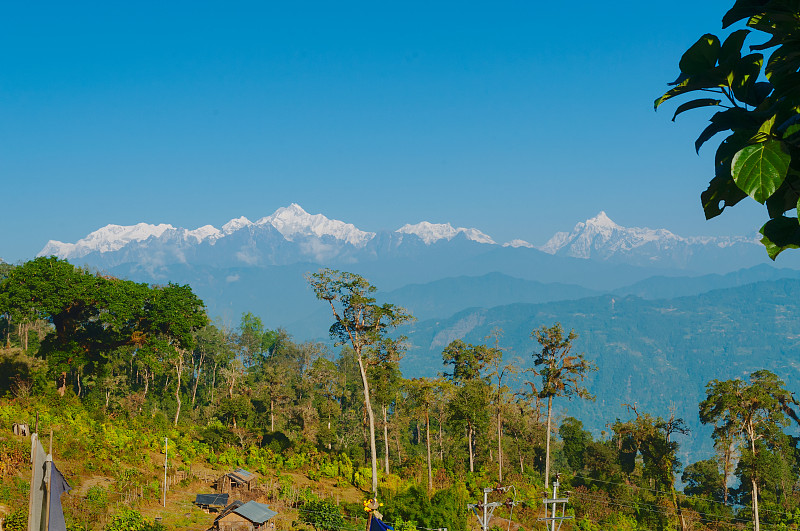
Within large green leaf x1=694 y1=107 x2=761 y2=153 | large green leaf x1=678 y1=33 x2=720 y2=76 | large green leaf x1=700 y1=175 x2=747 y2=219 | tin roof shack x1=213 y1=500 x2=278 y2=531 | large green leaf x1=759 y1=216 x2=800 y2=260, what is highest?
large green leaf x1=678 y1=33 x2=720 y2=76

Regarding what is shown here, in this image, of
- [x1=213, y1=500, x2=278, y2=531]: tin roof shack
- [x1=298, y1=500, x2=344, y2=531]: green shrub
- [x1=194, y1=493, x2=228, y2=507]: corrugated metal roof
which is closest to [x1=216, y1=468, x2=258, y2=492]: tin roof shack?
[x1=194, y1=493, x2=228, y2=507]: corrugated metal roof

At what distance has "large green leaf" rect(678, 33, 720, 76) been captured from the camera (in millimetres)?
2215

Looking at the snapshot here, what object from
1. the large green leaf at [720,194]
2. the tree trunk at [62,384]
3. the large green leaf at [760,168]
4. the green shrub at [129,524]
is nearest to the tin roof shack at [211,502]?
the green shrub at [129,524]

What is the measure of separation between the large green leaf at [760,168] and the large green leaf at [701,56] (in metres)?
0.42

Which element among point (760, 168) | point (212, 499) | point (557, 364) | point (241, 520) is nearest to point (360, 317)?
point (212, 499)

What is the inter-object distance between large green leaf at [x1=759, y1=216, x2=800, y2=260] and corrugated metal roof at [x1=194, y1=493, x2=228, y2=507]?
111ft

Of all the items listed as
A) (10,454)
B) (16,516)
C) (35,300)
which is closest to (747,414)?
(16,516)

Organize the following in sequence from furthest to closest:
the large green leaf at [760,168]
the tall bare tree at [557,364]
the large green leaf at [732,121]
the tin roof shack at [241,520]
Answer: the tall bare tree at [557,364] < the tin roof shack at [241,520] < the large green leaf at [732,121] < the large green leaf at [760,168]

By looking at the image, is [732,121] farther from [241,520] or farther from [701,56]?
[241,520]

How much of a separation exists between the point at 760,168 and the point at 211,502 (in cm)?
3458

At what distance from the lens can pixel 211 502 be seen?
32.2m

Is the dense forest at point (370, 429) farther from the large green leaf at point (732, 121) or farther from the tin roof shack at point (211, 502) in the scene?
the large green leaf at point (732, 121)

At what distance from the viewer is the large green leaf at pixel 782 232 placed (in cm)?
219

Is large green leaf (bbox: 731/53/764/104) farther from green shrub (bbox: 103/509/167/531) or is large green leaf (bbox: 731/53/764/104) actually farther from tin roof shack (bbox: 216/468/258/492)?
tin roof shack (bbox: 216/468/258/492)
